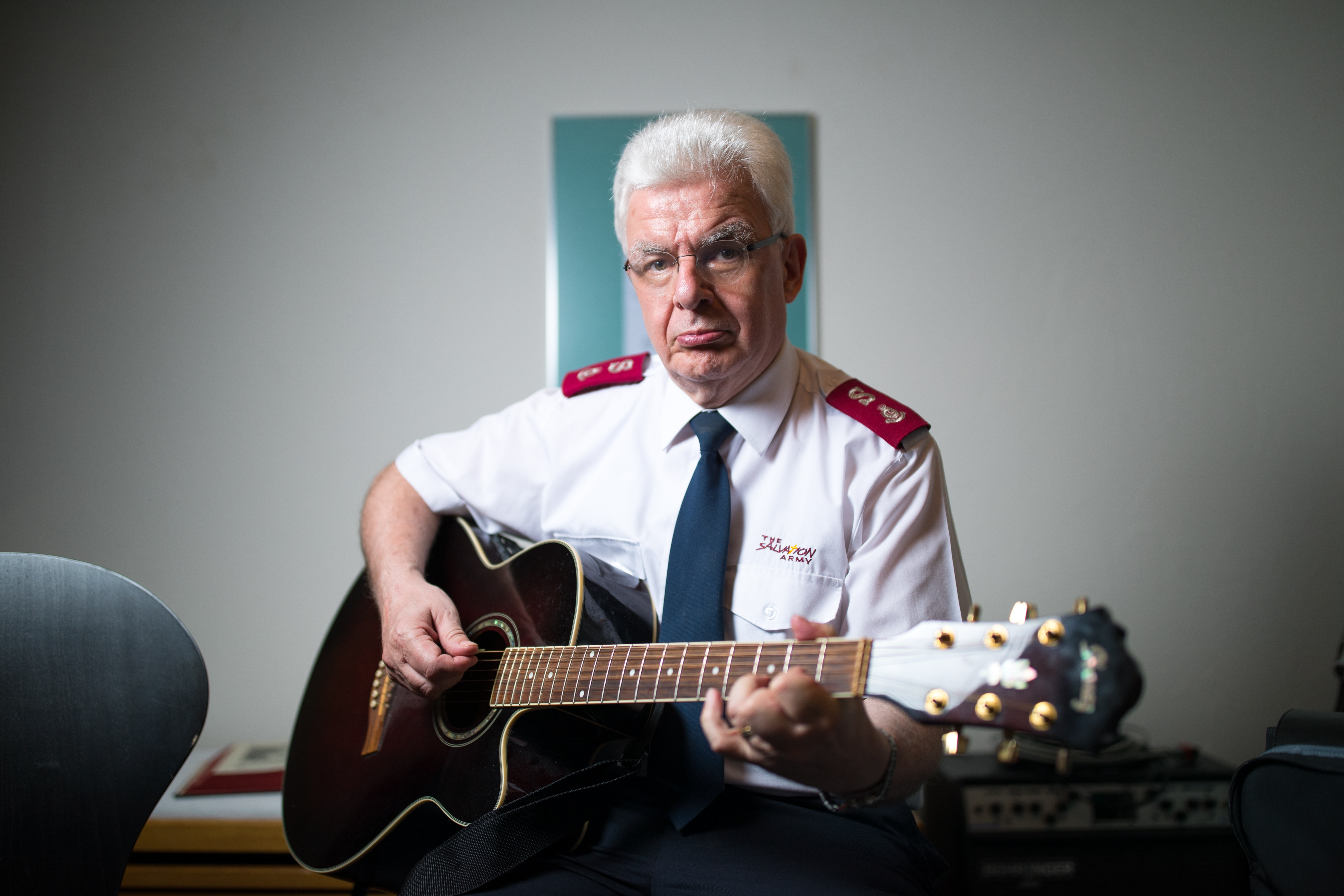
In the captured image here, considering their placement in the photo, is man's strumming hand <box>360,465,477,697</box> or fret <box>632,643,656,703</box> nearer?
fret <box>632,643,656,703</box>

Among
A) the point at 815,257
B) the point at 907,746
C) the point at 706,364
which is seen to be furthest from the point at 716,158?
the point at 815,257

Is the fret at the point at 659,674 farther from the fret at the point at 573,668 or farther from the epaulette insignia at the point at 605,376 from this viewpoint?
the epaulette insignia at the point at 605,376

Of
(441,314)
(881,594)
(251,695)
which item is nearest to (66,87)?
(441,314)

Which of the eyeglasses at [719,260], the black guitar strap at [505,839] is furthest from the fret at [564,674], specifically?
the eyeglasses at [719,260]

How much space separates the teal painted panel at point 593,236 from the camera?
228 centimetres

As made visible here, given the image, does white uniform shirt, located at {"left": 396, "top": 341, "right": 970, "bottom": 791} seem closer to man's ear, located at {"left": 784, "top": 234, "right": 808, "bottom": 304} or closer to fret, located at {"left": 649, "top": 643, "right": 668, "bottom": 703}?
man's ear, located at {"left": 784, "top": 234, "right": 808, "bottom": 304}

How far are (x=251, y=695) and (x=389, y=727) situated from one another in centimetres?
128

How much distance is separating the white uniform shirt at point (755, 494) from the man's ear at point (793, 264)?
0.09 m

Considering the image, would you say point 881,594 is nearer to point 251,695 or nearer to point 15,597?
point 15,597

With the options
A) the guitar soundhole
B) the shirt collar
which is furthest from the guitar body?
the shirt collar

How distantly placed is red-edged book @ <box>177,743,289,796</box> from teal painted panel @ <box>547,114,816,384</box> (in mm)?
1149

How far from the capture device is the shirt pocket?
3.90 feet

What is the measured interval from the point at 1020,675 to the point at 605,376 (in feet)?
3.09

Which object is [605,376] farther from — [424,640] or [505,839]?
[505,839]
